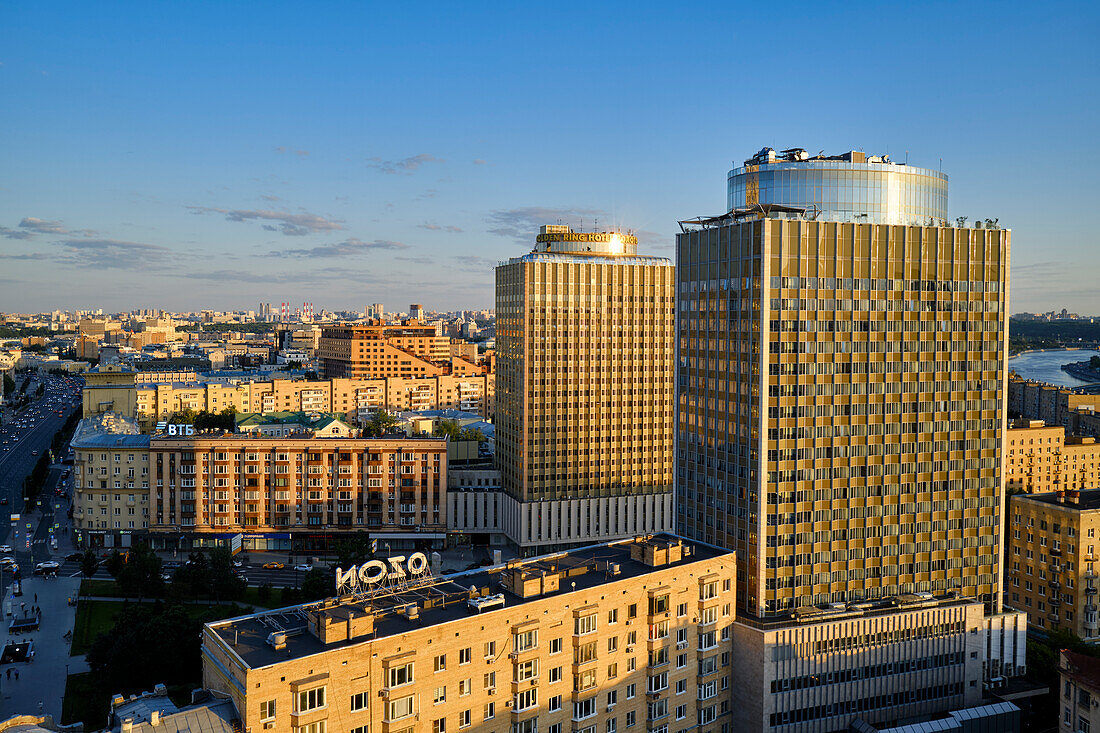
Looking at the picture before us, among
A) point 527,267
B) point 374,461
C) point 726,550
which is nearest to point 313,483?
point 374,461

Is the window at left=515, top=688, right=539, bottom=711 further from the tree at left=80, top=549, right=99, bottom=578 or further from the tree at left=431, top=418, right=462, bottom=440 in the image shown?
the tree at left=431, top=418, right=462, bottom=440

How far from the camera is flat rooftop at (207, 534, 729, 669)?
49.8 m

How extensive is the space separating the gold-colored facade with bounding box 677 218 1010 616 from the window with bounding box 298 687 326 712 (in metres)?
38.5

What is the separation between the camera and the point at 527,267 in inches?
5256

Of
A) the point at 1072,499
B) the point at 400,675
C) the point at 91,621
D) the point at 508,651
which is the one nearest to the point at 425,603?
the point at 400,675

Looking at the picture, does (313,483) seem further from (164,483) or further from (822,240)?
(822,240)

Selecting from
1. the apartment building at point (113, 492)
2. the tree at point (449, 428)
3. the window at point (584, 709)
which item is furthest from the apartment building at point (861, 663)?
the tree at point (449, 428)

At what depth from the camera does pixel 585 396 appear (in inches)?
5443

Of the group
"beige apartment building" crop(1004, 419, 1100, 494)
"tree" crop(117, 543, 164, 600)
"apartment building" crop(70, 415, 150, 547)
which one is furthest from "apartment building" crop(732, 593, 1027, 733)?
"apartment building" crop(70, 415, 150, 547)

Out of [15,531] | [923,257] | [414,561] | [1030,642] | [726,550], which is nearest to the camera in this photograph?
[414,561]

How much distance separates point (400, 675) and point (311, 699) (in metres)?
5.17

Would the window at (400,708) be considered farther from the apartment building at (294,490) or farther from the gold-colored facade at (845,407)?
the apartment building at (294,490)

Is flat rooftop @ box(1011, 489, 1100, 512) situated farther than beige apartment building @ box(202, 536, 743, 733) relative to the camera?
Yes

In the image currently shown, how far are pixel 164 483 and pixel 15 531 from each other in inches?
1211
